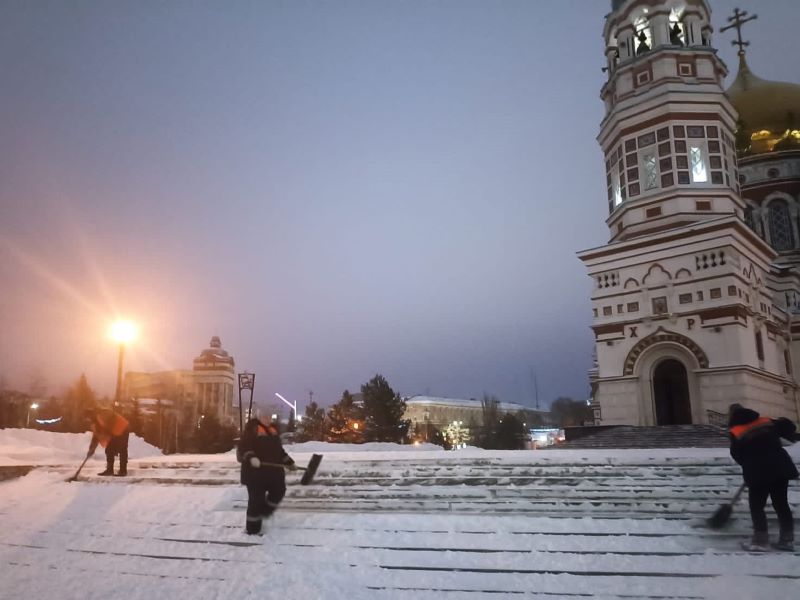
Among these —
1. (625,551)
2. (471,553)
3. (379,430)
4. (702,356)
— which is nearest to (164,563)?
(471,553)

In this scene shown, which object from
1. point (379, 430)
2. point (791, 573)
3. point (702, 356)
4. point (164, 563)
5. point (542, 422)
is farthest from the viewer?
point (542, 422)

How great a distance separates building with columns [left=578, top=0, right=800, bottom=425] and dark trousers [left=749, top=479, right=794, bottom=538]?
18.7 meters

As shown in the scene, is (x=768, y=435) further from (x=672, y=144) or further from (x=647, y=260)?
(x=672, y=144)

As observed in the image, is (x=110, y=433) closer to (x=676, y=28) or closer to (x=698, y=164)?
(x=698, y=164)

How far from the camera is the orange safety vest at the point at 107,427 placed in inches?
545

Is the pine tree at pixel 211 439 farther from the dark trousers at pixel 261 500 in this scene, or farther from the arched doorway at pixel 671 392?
the dark trousers at pixel 261 500

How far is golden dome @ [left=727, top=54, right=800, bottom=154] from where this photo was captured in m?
42.9

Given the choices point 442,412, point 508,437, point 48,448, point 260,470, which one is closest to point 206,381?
point 442,412

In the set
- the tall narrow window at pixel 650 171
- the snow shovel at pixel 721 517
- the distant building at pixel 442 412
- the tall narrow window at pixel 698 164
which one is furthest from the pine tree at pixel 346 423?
the distant building at pixel 442 412

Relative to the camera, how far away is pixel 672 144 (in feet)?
94.1

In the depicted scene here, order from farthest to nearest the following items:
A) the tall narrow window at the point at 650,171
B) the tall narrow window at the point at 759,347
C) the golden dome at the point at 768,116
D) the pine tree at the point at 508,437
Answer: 1. the pine tree at the point at 508,437
2. the golden dome at the point at 768,116
3. the tall narrow window at the point at 650,171
4. the tall narrow window at the point at 759,347

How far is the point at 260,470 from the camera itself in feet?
29.9

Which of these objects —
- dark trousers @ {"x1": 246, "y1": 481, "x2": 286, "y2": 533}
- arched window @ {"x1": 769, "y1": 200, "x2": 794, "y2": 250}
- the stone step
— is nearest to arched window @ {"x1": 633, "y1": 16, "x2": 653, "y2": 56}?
the stone step

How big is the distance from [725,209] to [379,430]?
2835cm
